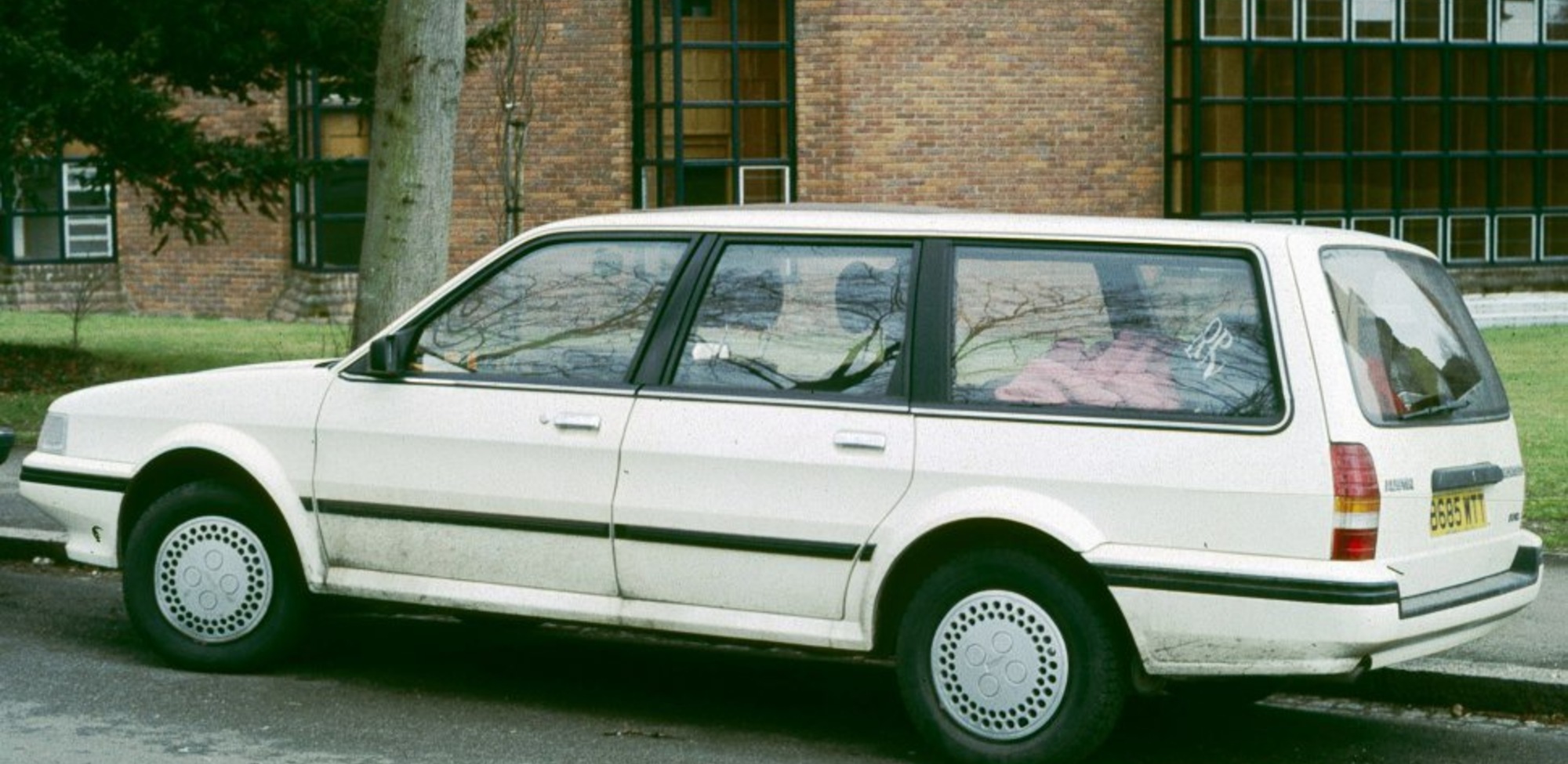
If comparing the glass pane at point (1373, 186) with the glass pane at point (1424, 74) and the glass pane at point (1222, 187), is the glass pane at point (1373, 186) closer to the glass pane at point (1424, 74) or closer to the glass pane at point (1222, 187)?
the glass pane at point (1424, 74)

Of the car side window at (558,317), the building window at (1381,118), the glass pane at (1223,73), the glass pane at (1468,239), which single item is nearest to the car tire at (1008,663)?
the car side window at (558,317)

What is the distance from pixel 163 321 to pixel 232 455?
21.0m

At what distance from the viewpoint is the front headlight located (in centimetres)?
783

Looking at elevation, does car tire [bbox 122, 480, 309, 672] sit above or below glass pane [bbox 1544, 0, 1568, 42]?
below

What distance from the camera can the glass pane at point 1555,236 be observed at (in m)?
28.4

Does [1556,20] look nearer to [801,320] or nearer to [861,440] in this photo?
[801,320]

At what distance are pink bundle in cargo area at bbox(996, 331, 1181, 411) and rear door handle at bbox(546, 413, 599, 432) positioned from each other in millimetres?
1281

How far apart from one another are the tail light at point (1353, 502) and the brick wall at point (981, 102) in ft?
62.7

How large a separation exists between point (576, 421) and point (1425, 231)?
22842 millimetres

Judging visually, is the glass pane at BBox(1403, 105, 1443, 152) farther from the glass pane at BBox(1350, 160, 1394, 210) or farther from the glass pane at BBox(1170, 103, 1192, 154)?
the glass pane at BBox(1170, 103, 1192, 154)

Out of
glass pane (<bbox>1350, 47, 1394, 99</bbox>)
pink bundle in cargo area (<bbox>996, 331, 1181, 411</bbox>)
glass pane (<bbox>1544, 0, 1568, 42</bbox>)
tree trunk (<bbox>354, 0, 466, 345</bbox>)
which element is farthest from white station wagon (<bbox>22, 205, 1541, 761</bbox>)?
glass pane (<bbox>1544, 0, 1568, 42</bbox>)

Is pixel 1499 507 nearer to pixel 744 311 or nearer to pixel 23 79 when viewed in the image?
pixel 744 311

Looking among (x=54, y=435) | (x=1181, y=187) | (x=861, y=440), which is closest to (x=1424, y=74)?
(x=1181, y=187)

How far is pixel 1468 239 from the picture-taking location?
91.8 ft
